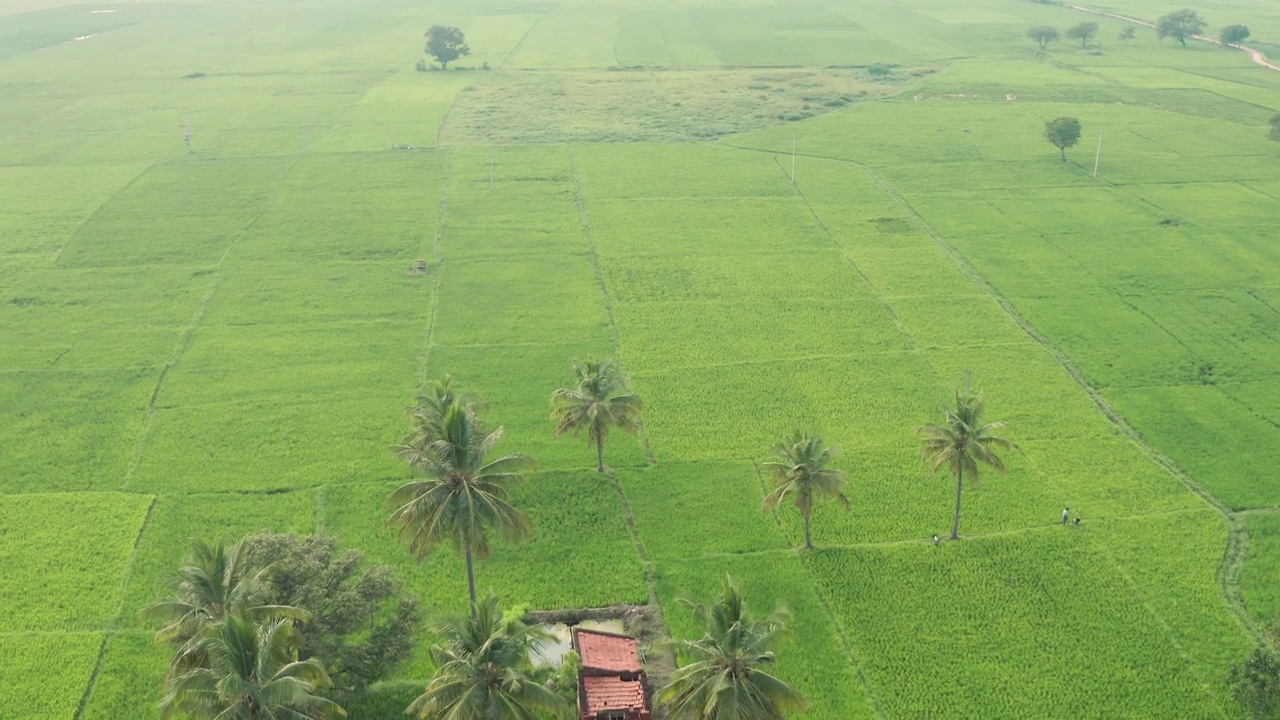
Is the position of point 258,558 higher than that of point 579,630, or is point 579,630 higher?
point 258,558

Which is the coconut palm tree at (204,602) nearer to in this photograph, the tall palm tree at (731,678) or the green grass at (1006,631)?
the tall palm tree at (731,678)

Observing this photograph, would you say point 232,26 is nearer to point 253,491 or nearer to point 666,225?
point 666,225

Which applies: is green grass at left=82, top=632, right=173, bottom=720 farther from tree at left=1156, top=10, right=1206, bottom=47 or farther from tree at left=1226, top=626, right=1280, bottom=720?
tree at left=1156, top=10, right=1206, bottom=47

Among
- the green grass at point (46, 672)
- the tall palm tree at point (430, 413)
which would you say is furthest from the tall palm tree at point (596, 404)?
the green grass at point (46, 672)

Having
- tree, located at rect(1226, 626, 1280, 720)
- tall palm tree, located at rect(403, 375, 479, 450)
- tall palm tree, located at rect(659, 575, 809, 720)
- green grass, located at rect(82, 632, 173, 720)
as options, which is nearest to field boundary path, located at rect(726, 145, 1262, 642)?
tree, located at rect(1226, 626, 1280, 720)

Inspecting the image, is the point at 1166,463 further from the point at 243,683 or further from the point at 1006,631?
the point at 243,683

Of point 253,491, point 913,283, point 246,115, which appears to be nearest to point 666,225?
point 913,283
